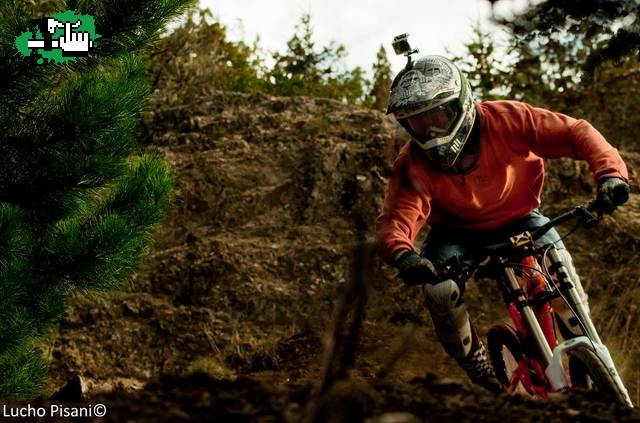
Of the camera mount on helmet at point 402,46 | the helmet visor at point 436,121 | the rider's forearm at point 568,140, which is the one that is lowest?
the rider's forearm at point 568,140

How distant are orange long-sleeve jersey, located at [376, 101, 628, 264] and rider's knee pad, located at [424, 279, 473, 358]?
10.8 inches

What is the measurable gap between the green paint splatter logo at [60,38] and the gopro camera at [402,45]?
1871mm

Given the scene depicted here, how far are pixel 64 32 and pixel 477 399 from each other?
356 centimetres

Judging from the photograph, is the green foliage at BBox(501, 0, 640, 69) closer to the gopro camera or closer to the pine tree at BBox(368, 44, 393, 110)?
the gopro camera

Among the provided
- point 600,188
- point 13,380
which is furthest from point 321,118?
point 600,188

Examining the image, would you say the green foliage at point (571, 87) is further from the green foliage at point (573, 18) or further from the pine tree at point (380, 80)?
the green foliage at point (573, 18)

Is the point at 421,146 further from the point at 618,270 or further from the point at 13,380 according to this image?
the point at 618,270

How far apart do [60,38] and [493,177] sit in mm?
2510

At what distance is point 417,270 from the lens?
3576mm

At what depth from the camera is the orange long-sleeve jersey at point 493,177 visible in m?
4.06

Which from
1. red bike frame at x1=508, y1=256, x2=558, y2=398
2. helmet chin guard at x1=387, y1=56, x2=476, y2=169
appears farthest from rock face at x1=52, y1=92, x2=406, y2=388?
red bike frame at x1=508, y1=256, x2=558, y2=398

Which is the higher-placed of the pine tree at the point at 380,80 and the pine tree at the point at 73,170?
the pine tree at the point at 380,80

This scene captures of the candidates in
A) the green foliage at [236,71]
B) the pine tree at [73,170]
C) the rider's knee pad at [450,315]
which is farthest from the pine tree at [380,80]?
the rider's knee pad at [450,315]

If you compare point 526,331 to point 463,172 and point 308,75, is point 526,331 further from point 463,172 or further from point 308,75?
point 308,75
